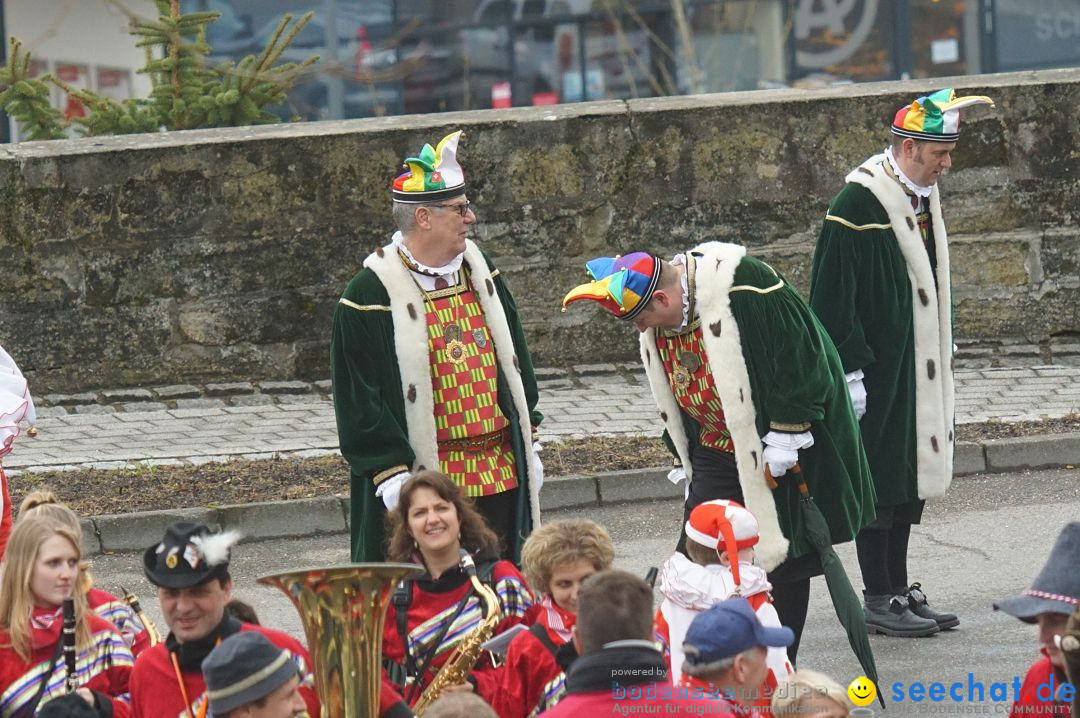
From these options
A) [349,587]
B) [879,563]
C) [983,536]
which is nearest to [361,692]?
[349,587]

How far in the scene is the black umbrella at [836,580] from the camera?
20.6 ft

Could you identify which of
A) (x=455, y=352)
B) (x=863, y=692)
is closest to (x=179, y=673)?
(x=455, y=352)

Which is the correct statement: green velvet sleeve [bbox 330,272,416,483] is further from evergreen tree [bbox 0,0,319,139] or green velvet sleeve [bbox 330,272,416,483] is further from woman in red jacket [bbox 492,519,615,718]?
evergreen tree [bbox 0,0,319,139]

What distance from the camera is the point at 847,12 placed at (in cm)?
2536

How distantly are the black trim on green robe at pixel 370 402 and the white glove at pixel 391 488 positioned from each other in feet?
0.17

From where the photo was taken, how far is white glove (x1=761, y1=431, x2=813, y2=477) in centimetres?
624

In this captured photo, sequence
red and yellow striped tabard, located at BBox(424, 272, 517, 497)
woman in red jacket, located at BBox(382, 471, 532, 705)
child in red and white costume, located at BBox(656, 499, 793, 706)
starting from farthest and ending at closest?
red and yellow striped tabard, located at BBox(424, 272, 517, 497) < child in red and white costume, located at BBox(656, 499, 793, 706) < woman in red jacket, located at BBox(382, 471, 532, 705)

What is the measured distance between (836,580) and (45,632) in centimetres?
269

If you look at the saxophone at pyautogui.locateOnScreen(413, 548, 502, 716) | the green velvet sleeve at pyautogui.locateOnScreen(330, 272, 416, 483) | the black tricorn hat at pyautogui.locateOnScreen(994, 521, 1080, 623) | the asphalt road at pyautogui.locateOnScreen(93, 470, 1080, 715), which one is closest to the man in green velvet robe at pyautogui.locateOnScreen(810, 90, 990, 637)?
the asphalt road at pyautogui.locateOnScreen(93, 470, 1080, 715)

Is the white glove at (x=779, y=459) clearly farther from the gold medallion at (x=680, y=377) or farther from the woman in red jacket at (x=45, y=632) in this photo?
the woman in red jacket at (x=45, y=632)

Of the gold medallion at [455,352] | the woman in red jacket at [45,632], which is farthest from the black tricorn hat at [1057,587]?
the gold medallion at [455,352]

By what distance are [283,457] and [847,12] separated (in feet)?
55.9

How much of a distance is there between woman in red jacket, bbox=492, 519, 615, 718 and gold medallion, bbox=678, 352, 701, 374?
3.51 ft

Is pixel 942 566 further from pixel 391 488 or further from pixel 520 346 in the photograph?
pixel 391 488
